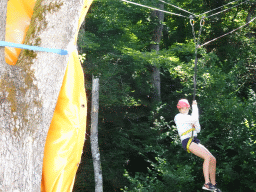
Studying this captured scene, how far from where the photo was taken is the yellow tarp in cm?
203

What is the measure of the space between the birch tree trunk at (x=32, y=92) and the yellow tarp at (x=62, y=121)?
111 mm

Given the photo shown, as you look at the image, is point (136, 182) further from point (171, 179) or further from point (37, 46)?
point (37, 46)

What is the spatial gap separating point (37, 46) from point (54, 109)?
1.30ft

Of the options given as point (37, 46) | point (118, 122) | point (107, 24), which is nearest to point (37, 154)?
point (37, 46)

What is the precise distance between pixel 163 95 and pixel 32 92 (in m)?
12.0

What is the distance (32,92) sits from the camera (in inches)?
76.1

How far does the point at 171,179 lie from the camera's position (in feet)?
28.8

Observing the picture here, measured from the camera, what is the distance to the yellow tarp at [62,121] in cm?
203

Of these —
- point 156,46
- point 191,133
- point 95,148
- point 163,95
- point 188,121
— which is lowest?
point 95,148

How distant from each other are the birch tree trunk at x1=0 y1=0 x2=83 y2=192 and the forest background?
7020mm

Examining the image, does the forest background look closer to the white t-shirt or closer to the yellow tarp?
the white t-shirt

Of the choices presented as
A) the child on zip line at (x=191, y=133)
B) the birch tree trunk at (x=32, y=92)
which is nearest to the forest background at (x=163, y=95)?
the child on zip line at (x=191, y=133)

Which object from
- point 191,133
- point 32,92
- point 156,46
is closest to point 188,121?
point 191,133

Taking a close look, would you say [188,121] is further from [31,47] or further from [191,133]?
[31,47]
